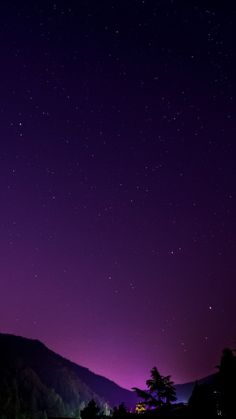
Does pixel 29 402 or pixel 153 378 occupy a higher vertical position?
pixel 153 378

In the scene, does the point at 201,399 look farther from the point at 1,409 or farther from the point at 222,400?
the point at 1,409

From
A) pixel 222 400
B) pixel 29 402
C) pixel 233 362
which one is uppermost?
pixel 233 362

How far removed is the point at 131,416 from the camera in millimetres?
14953

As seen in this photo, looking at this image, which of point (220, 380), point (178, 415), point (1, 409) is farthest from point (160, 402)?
point (1, 409)

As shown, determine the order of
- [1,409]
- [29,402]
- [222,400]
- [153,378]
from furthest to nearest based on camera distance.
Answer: [29,402] < [1,409] < [153,378] < [222,400]

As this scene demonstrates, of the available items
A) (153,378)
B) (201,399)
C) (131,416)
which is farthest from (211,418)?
(153,378)

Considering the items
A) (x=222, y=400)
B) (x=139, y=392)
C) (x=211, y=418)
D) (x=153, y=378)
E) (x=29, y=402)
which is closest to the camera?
(x=211, y=418)

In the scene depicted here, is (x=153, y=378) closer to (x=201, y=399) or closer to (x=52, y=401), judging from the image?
(x=201, y=399)

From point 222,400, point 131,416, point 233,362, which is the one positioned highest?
point 233,362

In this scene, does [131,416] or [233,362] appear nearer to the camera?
[131,416]

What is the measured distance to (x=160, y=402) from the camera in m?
18.9

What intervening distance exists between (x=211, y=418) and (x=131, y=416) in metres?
3.26

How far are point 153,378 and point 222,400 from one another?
562 cm

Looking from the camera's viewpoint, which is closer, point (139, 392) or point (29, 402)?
point (139, 392)
